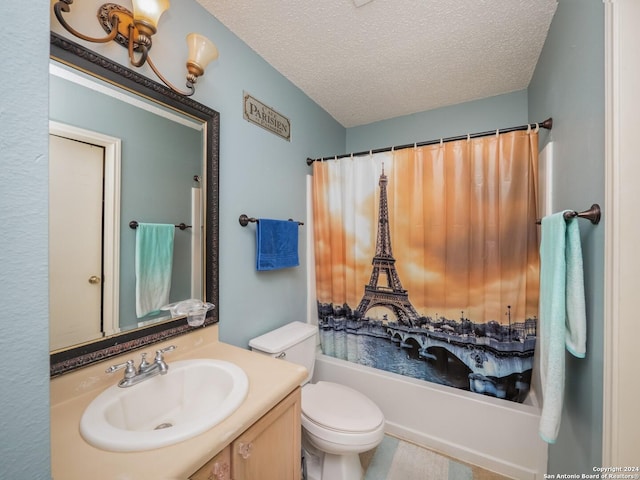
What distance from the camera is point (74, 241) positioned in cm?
88

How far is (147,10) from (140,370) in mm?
1342

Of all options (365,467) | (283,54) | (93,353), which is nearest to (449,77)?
(283,54)

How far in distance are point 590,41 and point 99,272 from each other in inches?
75.7

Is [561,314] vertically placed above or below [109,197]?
below

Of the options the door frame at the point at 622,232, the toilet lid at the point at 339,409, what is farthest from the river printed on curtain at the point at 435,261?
the door frame at the point at 622,232

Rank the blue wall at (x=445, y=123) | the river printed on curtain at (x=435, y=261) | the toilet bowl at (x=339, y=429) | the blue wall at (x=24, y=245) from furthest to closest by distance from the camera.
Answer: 1. the blue wall at (x=445, y=123)
2. the river printed on curtain at (x=435, y=261)
3. the toilet bowl at (x=339, y=429)
4. the blue wall at (x=24, y=245)

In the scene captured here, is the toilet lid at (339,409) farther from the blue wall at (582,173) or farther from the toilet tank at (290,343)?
the blue wall at (582,173)

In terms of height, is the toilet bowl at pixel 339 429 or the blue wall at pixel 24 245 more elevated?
the blue wall at pixel 24 245

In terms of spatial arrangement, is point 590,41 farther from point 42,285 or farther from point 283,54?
point 42,285

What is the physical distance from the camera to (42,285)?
0.37m

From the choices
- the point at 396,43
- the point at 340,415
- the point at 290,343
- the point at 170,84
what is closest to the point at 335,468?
the point at 340,415

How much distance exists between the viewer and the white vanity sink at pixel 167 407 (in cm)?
67

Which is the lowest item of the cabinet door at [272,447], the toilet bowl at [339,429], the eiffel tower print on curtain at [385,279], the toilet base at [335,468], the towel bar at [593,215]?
the toilet base at [335,468]

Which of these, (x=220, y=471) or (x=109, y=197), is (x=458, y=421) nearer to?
(x=220, y=471)
